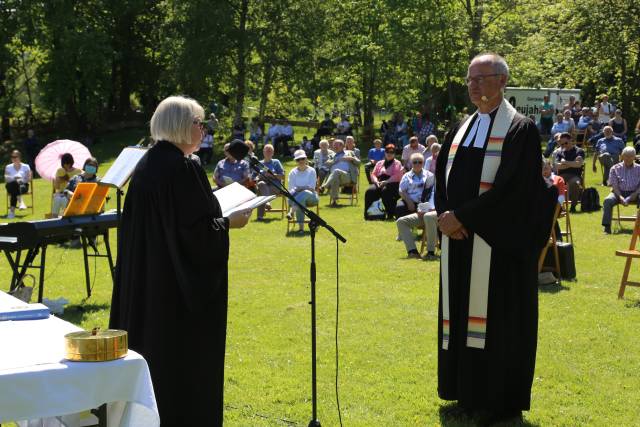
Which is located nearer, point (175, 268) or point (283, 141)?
point (175, 268)

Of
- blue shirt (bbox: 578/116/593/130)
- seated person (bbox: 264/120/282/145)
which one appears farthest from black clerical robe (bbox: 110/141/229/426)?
seated person (bbox: 264/120/282/145)

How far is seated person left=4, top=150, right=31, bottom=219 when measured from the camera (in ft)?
68.4

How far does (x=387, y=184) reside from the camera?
676 inches

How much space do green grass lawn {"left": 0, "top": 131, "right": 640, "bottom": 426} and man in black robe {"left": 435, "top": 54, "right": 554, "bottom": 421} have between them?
0.37m

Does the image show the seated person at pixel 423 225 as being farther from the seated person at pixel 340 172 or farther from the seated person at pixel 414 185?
the seated person at pixel 340 172

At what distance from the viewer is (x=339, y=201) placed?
20703 millimetres

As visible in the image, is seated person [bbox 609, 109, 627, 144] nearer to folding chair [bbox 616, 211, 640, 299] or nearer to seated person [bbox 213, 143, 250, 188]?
seated person [bbox 213, 143, 250, 188]

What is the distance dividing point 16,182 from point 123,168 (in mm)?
14039

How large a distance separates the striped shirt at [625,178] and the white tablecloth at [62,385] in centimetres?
1316

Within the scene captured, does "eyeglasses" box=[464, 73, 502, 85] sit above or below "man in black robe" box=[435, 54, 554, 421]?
above

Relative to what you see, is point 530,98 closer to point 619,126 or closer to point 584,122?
point 584,122

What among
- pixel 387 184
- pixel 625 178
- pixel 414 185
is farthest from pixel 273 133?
pixel 625 178

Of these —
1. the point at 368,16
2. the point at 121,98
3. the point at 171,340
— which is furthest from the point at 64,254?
the point at 121,98

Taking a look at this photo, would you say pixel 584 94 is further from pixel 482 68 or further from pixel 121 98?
pixel 482 68
